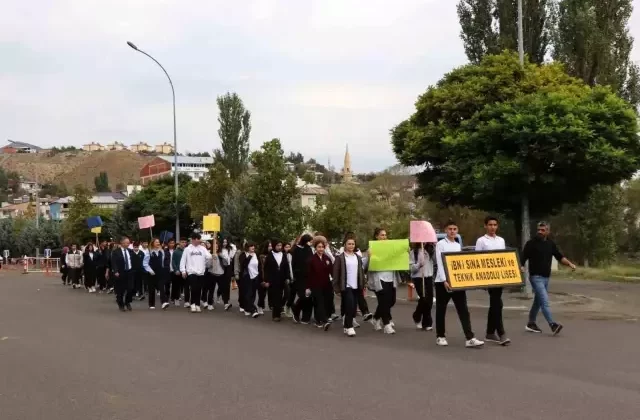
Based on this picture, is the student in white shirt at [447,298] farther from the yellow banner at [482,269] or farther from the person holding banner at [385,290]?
the person holding banner at [385,290]

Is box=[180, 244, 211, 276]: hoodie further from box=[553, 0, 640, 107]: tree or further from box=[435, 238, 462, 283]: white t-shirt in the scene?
box=[553, 0, 640, 107]: tree

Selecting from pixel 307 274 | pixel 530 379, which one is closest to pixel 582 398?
pixel 530 379

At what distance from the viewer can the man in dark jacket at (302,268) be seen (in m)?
14.4

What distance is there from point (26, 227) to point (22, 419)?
233ft

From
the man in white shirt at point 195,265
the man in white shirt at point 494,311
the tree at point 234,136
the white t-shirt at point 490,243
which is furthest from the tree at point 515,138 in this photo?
the tree at point 234,136

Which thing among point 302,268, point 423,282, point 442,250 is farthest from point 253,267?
point 442,250

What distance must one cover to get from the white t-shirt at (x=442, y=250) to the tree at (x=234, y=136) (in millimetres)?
34328

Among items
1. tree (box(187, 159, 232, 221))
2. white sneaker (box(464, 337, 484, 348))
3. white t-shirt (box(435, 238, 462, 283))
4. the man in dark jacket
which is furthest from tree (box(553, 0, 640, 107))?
tree (box(187, 159, 232, 221))

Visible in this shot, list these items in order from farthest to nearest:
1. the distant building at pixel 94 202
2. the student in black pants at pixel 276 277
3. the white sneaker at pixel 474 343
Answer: the distant building at pixel 94 202
the student in black pants at pixel 276 277
the white sneaker at pixel 474 343

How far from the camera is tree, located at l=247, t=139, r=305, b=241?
91.0 ft

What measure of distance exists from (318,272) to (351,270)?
96 cm

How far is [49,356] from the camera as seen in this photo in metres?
10.6

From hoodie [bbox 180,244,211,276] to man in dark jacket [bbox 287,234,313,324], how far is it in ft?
11.8

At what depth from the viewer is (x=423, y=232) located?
12.9 meters
